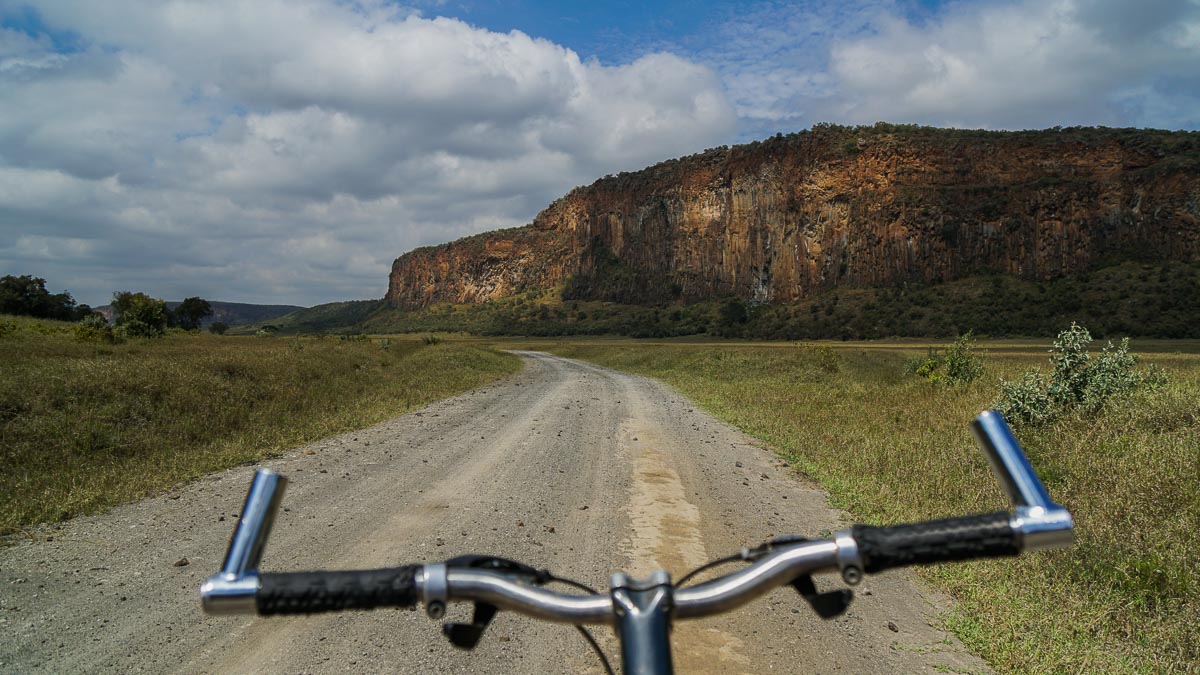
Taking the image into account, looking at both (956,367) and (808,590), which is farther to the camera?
(956,367)

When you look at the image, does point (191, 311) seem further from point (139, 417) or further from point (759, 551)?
point (759, 551)

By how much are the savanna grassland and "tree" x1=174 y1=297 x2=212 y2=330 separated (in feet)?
208

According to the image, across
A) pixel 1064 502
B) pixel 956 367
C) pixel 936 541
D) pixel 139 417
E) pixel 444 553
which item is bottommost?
pixel 1064 502

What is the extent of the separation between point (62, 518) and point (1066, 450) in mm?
11001

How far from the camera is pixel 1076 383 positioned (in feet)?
32.2

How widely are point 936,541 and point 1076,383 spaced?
34.6 ft

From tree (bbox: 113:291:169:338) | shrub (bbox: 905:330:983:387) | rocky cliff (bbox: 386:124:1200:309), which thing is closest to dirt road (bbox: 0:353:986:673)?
shrub (bbox: 905:330:983:387)

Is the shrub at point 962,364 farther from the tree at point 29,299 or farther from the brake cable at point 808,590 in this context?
the tree at point 29,299

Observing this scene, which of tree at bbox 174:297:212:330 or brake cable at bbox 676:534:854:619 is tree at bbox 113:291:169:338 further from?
brake cable at bbox 676:534:854:619

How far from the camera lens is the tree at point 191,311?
201 ft

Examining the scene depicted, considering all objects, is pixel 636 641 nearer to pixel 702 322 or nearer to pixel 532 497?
pixel 532 497

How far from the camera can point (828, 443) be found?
1055 cm

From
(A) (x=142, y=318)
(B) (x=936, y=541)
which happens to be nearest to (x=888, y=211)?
(A) (x=142, y=318)

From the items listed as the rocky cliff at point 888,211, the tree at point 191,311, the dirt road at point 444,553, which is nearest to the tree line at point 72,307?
the tree at point 191,311
